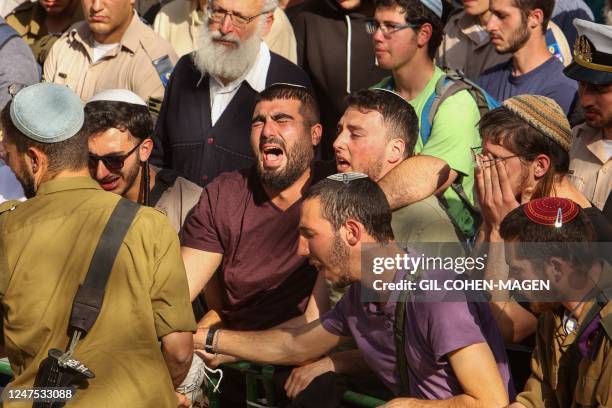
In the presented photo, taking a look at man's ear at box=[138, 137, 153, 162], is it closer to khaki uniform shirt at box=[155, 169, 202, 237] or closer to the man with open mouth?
khaki uniform shirt at box=[155, 169, 202, 237]

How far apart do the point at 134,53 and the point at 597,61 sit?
3.23m

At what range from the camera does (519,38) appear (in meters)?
7.20

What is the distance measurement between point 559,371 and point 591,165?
1.87 metres

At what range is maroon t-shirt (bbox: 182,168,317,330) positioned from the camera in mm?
6305

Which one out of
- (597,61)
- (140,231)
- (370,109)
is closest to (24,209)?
(140,231)

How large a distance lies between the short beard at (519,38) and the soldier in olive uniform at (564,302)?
2.52 meters

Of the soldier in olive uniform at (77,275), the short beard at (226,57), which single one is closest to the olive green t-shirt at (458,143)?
the short beard at (226,57)

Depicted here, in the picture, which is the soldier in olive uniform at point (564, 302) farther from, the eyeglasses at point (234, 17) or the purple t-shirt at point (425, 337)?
the eyeglasses at point (234, 17)

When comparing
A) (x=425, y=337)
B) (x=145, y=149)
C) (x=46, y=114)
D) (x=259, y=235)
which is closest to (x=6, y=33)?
(x=145, y=149)

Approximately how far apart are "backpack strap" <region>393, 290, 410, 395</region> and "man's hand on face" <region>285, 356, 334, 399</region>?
626mm

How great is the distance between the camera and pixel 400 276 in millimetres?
5008

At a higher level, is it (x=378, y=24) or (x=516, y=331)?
(x=378, y=24)

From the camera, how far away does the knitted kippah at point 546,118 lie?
5656 millimetres

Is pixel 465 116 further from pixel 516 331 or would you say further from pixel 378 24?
pixel 516 331
